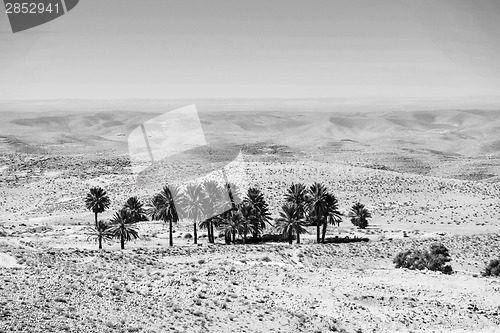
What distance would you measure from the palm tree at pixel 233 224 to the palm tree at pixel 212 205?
3.09ft

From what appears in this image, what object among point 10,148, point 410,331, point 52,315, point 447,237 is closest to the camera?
point 52,315

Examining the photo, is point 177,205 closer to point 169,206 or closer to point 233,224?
point 169,206

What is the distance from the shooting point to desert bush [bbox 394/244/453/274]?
36.7 metres

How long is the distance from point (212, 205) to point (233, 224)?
2519 mm

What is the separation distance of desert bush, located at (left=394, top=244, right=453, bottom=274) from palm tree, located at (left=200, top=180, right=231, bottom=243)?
51.4 ft

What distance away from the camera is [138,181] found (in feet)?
279

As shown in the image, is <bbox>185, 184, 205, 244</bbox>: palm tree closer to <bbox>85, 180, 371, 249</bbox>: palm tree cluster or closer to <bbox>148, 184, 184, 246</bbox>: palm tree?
<bbox>85, 180, 371, 249</bbox>: palm tree cluster

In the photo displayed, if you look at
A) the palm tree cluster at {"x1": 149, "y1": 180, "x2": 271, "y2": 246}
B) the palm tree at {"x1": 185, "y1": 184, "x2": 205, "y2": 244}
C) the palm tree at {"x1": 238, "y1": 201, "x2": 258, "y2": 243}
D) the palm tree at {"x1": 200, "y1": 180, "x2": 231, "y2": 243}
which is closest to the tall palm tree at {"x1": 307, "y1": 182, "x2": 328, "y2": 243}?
the palm tree cluster at {"x1": 149, "y1": 180, "x2": 271, "y2": 246}

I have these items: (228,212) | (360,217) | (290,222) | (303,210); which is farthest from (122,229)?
(360,217)

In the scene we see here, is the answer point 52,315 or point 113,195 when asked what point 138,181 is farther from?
point 52,315

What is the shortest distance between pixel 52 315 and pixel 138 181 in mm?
63957

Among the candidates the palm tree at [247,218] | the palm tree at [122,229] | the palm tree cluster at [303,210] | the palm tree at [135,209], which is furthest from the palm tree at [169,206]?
the palm tree cluster at [303,210]

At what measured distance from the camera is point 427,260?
122ft

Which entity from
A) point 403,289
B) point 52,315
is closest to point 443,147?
point 403,289
